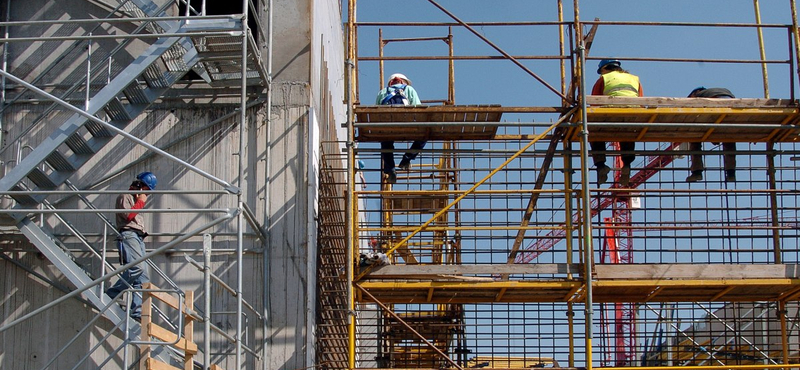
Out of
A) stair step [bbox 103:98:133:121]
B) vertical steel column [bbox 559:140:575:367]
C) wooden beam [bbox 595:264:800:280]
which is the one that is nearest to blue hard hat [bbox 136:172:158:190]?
stair step [bbox 103:98:133:121]

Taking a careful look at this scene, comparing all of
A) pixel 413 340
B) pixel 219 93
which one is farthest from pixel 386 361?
pixel 219 93

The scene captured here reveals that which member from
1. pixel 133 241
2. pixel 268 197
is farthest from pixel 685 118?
pixel 133 241

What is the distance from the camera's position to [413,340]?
1625 cm

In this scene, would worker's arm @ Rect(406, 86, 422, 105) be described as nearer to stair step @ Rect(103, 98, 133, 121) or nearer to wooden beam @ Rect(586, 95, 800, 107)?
wooden beam @ Rect(586, 95, 800, 107)

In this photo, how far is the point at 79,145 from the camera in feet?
42.8

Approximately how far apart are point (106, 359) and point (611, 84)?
24.2 ft

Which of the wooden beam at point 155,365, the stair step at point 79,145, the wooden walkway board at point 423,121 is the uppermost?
the wooden walkway board at point 423,121

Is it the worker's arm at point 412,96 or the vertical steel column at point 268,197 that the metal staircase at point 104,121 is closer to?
the vertical steel column at point 268,197

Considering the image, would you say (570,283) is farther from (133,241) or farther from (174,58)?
(174,58)

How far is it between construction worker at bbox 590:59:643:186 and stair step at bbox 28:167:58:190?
279 inches

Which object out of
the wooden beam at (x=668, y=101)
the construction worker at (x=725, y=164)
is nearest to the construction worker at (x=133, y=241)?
the wooden beam at (x=668, y=101)

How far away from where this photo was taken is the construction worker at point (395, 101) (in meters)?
14.2

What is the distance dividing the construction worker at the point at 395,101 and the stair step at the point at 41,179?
4309 millimetres

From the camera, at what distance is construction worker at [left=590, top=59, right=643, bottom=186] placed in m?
14.0
